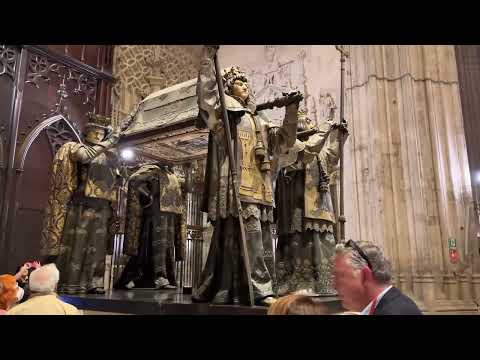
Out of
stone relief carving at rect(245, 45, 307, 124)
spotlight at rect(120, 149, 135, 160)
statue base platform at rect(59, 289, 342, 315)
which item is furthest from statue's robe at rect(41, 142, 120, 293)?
stone relief carving at rect(245, 45, 307, 124)

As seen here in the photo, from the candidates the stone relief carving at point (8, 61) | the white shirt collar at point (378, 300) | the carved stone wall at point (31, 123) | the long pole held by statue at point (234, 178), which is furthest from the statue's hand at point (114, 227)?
the white shirt collar at point (378, 300)

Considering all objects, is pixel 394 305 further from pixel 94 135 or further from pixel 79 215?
pixel 94 135

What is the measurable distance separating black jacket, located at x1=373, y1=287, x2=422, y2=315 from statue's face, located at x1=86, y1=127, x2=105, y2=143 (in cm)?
433

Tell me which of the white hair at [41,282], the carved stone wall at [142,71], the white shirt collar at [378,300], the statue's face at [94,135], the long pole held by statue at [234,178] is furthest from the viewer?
the carved stone wall at [142,71]

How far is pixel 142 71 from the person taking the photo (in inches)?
378

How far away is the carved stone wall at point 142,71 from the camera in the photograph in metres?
9.06

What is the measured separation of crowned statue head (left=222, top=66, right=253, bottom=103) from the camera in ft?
12.9

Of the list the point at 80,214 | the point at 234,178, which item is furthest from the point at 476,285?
the point at 80,214

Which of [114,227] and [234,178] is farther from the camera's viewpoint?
[114,227]

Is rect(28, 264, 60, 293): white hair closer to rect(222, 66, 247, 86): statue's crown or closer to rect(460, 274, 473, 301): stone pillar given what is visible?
rect(222, 66, 247, 86): statue's crown

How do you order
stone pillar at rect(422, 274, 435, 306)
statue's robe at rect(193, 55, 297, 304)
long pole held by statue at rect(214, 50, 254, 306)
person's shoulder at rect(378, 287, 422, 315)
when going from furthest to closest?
stone pillar at rect(422, 274, 435, 306) → statue's robe at rect(193, 55, 297, 304) → long pole held by statue at rect(214, 50, 254, 306) → person's shoulder at rect(378, 287, 422, 315)

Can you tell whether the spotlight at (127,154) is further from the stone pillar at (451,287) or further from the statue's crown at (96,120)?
the stone pillar at (451,287)

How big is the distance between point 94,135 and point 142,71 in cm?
480

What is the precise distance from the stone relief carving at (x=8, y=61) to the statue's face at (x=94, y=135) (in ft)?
9.88
